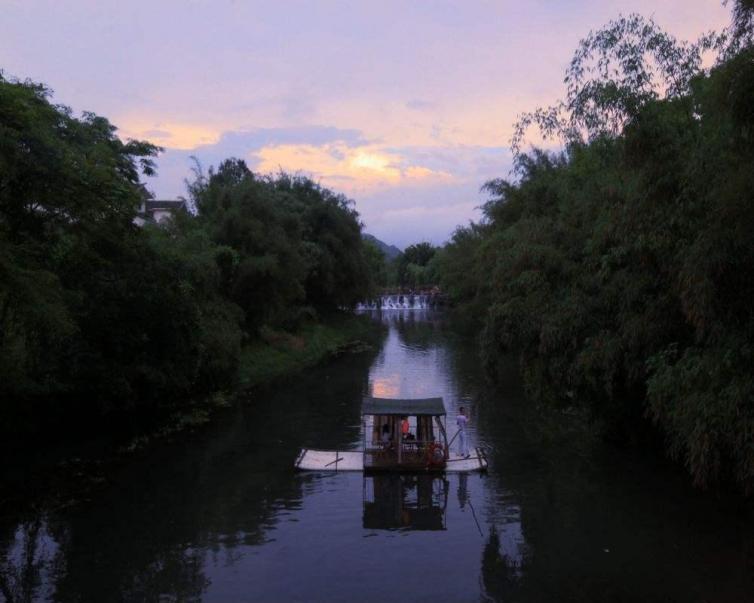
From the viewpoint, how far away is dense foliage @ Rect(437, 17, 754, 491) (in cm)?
1002

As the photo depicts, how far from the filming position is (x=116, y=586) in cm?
1273

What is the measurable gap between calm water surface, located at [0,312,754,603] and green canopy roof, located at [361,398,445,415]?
6.12 feet

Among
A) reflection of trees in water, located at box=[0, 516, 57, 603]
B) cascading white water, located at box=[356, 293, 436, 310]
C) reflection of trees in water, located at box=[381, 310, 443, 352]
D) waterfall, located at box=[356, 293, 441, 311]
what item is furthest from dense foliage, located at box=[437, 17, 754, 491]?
cascading white water, located at box=[356, 293, 436, 310]

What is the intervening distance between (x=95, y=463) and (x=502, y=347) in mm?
12317

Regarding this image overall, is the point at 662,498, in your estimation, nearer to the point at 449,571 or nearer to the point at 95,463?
the point at 449,571

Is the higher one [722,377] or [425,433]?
[722,377]

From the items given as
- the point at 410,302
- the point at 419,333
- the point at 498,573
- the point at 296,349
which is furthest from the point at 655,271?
the point at 410,302

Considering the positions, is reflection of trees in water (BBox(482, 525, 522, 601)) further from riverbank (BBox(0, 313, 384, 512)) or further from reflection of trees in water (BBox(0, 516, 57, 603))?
riverbank (BBox(0, 313, 384, 512))

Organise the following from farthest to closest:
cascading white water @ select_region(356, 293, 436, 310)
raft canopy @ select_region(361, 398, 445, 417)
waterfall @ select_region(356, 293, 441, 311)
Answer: cascading white water @ select_region(356, 293, 436, 310) < waterfall @ select_region(356, 293, 441, 311) < raft canopy @ select_region(361, 398, 445, 417)

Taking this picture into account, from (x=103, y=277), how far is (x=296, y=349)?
23.0m

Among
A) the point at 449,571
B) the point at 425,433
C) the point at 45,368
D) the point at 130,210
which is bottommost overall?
the point at 449,571

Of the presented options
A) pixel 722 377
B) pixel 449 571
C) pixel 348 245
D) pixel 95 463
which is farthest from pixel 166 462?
pixel 348 245

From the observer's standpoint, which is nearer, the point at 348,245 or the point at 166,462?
the point at 166,462

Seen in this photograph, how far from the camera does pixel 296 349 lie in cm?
4612
